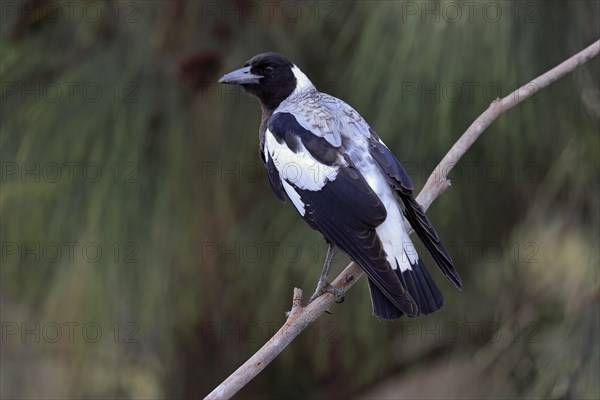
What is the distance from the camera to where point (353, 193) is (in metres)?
1.60

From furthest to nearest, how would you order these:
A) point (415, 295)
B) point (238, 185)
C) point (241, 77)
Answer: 1. point (238, 185)
2. point (241, 77)
3. point (415, 295)

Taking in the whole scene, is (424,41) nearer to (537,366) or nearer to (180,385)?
(537,366)

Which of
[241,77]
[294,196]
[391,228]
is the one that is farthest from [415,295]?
[241,77]

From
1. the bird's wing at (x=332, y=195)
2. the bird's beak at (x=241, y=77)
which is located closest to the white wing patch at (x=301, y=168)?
the bird's wing at (x=332, y=195)

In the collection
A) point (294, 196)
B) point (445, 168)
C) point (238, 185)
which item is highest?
point (445, 168)

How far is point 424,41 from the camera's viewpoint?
69.4 inches

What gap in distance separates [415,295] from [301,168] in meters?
0.31

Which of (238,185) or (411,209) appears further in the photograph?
(238,185)

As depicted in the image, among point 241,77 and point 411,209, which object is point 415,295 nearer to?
point 411,209

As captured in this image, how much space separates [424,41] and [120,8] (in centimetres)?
57

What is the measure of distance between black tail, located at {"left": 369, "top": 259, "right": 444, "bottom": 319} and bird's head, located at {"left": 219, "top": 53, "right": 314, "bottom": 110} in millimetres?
499

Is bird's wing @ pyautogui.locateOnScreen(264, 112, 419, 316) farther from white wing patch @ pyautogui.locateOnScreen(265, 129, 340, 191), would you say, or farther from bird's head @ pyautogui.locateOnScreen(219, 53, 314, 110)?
bird's head @ pyautogui.locateOnScreen(219, 53, 314, 110)

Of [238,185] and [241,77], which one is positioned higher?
[241,77]

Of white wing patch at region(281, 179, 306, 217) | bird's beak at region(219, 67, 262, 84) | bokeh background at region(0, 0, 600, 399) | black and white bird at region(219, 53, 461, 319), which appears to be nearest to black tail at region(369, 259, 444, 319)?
black and white bird at region(219, 53, 461, 319)
